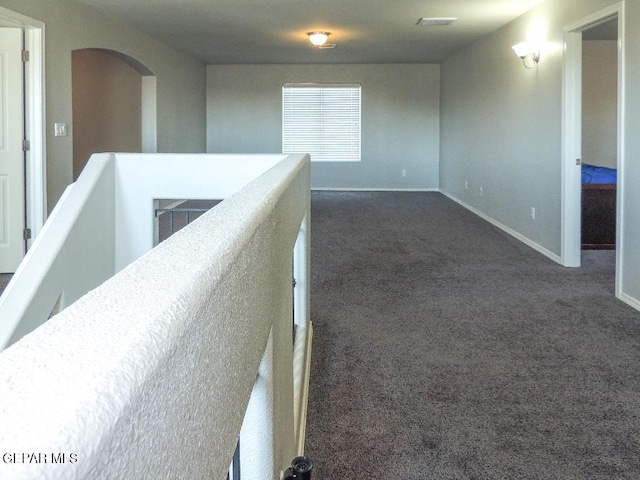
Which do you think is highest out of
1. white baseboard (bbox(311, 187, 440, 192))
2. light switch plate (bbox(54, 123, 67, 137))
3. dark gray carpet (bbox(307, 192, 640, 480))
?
light switch plate (bbox(54, 123, 67, 137))

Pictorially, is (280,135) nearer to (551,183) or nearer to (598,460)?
(551,183)

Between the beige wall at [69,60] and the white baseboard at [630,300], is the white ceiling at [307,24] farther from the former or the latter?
the white baseboard at [630,300]

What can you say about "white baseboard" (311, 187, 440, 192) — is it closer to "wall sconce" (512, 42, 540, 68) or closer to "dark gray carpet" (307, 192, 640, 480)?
"wall sconce" (512, 42, 540, 68)

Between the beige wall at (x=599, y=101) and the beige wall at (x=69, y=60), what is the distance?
5.60 m

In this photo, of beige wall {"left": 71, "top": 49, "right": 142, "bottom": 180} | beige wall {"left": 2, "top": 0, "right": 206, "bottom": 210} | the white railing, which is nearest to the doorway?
beige wall {"left": 2, "top": 0, "right": 206, "bottom": 210}

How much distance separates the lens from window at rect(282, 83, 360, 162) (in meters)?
11.5

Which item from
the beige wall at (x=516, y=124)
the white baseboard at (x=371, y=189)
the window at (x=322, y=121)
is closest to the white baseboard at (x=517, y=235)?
the beige wall at (x=516, y=124)

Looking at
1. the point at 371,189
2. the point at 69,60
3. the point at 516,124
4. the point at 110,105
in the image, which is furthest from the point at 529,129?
the point at 371,189

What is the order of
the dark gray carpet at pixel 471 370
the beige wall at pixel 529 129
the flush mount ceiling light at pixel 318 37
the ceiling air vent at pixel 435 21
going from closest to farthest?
the dark gray carpet at pixel 471 370 → the beige wall at pixel 529 129 → the ceiling air vent at pixel 435 21 → the flush mount ceiling light at pixel 318 37

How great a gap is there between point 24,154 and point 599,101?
7.17 m

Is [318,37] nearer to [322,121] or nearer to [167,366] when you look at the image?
[322,121]

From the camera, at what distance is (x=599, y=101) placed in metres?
8.59

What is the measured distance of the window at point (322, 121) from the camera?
11484 millimetres

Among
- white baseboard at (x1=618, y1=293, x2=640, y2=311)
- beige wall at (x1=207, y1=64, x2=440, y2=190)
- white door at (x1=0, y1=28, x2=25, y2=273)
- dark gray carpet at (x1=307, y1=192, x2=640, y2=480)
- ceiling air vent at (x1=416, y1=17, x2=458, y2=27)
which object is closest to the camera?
dark gray carpet at (x1=307, y1=192, x2=640, y2=480)
